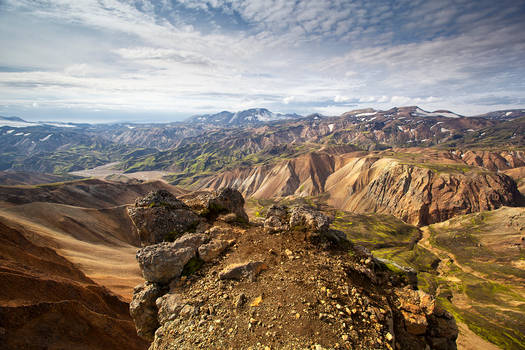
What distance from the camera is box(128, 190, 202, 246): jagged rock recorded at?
17.5m

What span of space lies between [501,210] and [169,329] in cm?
16711

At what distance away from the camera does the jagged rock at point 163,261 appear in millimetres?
14328

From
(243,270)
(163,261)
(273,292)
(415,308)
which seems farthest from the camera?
(163,261)

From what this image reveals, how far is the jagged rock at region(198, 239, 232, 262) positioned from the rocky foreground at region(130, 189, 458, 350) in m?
0.06

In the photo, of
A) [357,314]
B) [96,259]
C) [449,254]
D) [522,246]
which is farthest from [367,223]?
[357,314]

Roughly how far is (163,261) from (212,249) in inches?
119

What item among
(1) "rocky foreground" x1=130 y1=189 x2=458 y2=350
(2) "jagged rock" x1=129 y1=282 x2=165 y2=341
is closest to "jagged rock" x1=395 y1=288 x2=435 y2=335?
(1) "rocky foreground" x1=130 y1=189 x2=458 y2=350

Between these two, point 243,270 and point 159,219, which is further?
point 159,219

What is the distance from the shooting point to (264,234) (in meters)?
16.7

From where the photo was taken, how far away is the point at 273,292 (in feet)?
38.3

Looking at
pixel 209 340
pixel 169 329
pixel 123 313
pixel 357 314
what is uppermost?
pixel 357 314

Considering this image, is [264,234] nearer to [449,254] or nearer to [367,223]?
[449,254]

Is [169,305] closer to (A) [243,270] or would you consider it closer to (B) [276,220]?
(A) [243,270]

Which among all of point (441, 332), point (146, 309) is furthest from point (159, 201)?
point (441, 332)
